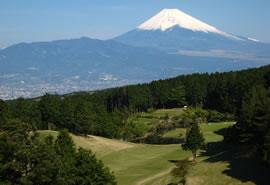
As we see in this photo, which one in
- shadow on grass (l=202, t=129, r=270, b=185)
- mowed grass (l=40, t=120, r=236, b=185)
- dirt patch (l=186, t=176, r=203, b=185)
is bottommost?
mowed grass (l=40, t=120, r=236, b=185)

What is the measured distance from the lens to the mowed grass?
5538 centimetres

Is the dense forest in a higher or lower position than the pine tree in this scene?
higher

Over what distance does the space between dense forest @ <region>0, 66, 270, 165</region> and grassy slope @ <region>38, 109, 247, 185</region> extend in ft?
16.8

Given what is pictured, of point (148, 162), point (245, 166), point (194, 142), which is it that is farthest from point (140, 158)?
point (245, 166)

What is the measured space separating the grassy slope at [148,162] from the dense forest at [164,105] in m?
5.12

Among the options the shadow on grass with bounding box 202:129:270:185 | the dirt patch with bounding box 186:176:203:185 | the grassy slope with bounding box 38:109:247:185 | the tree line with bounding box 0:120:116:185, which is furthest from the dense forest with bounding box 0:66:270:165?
the tree line with bounding box 0:120:116:185

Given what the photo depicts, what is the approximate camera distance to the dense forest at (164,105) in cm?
5393

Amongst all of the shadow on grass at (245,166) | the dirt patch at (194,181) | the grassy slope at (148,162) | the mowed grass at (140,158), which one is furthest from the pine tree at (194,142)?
the dirt patch at (194,181)

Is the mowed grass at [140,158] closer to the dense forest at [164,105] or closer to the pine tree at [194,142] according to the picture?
the pine tree at [194,142]

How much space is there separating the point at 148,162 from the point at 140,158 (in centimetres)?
431

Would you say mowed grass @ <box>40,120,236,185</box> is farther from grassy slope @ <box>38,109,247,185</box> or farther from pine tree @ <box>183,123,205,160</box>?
pine tree @ <box>183,123,205,160</box>

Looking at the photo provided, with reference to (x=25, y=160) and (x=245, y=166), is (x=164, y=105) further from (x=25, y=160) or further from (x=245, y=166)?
(x=25, y=160)

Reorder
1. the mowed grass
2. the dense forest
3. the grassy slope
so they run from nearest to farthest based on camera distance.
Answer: the grassy slope < the dense forest < the mowed grass

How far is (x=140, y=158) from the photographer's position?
242ft
